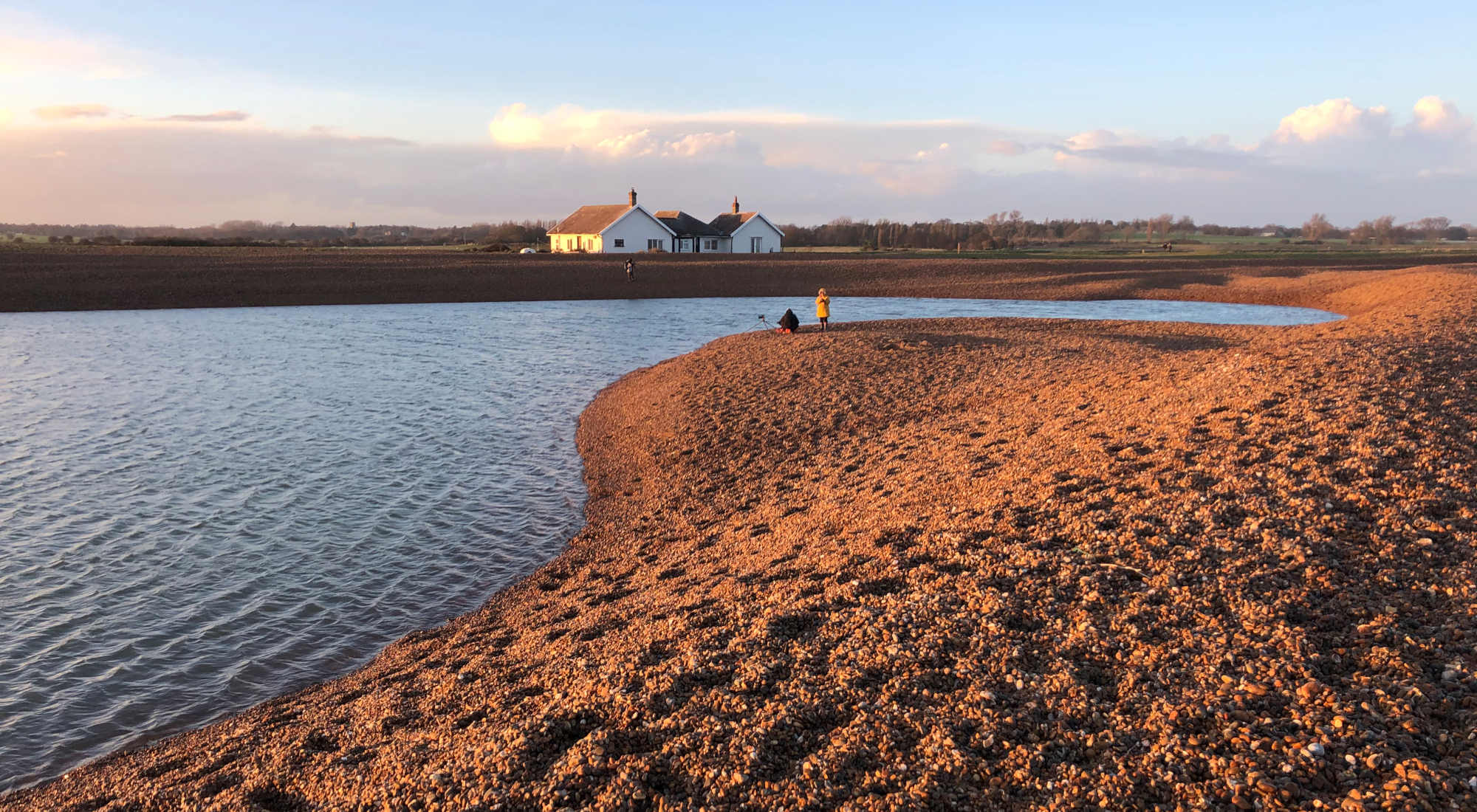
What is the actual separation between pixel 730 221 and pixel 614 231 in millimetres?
13329

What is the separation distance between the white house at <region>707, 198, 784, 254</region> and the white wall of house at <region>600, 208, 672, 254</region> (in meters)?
6.54

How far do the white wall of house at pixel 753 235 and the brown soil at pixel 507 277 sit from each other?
1673cm

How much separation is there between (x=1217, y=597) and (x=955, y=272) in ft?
165

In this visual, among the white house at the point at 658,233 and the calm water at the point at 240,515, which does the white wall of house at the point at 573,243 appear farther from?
the calm water at the point at 240,515

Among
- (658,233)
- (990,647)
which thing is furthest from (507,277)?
(990,647)

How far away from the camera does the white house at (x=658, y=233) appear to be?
69.3m

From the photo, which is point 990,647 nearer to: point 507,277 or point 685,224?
point 507,277

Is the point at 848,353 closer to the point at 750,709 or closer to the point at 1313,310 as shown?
the point at 750,709

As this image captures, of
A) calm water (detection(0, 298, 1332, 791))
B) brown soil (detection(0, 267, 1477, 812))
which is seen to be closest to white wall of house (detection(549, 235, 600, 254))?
calm water (detection(0, 298, 1332, 791))

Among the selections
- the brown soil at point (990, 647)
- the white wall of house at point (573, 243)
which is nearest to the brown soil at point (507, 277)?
the white wall of house at point (573, 243)

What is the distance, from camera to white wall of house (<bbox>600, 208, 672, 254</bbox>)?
68812 mm

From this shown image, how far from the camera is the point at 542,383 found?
2206 cm

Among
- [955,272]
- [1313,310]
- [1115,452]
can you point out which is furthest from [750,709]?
[955,272]

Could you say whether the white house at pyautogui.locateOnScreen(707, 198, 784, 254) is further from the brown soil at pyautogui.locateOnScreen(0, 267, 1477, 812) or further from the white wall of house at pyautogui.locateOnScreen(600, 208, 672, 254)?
the brown soil at pyautogui.locateOnScreen(0, 267, 1477, 812)
